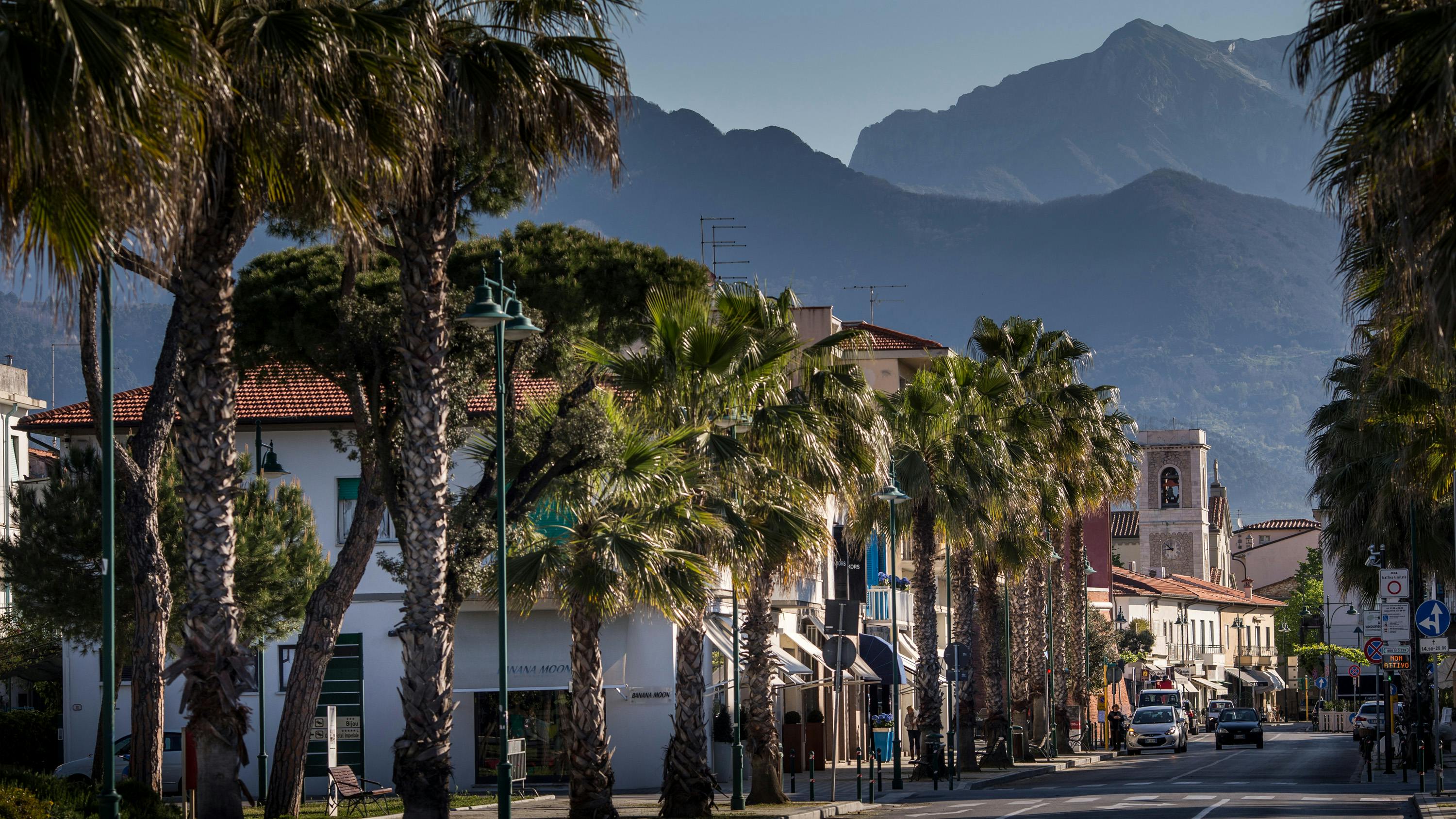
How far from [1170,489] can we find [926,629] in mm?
111515

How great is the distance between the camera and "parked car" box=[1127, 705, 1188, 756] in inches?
2405

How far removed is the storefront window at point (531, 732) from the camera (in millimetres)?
37562

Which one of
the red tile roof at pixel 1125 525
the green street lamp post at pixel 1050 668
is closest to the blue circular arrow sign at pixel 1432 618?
the green street lamp post at pixel 1050 668

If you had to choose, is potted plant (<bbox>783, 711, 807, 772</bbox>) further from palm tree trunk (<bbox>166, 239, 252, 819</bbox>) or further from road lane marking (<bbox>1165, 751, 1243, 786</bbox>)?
palm tree trunk (<bbox>166, 239, 252, 819</bbox>)

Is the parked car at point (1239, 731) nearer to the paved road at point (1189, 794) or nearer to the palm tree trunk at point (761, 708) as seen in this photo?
the paved road at point (1189, 794)

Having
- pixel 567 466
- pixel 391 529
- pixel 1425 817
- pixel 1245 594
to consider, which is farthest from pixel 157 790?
pixel 1245 594

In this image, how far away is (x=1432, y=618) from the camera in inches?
1112

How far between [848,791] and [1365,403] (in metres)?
13.1

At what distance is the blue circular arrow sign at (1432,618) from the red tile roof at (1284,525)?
135025 mm

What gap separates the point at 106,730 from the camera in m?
15.0

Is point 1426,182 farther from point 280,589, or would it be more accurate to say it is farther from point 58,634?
point 58,634

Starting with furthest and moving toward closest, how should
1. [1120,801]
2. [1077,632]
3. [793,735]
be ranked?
[1077,632]
[793,735]
[1120,801]

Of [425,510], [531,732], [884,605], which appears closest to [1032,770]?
[884,605]

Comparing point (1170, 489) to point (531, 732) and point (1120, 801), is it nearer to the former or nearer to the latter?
point (531, 732)
